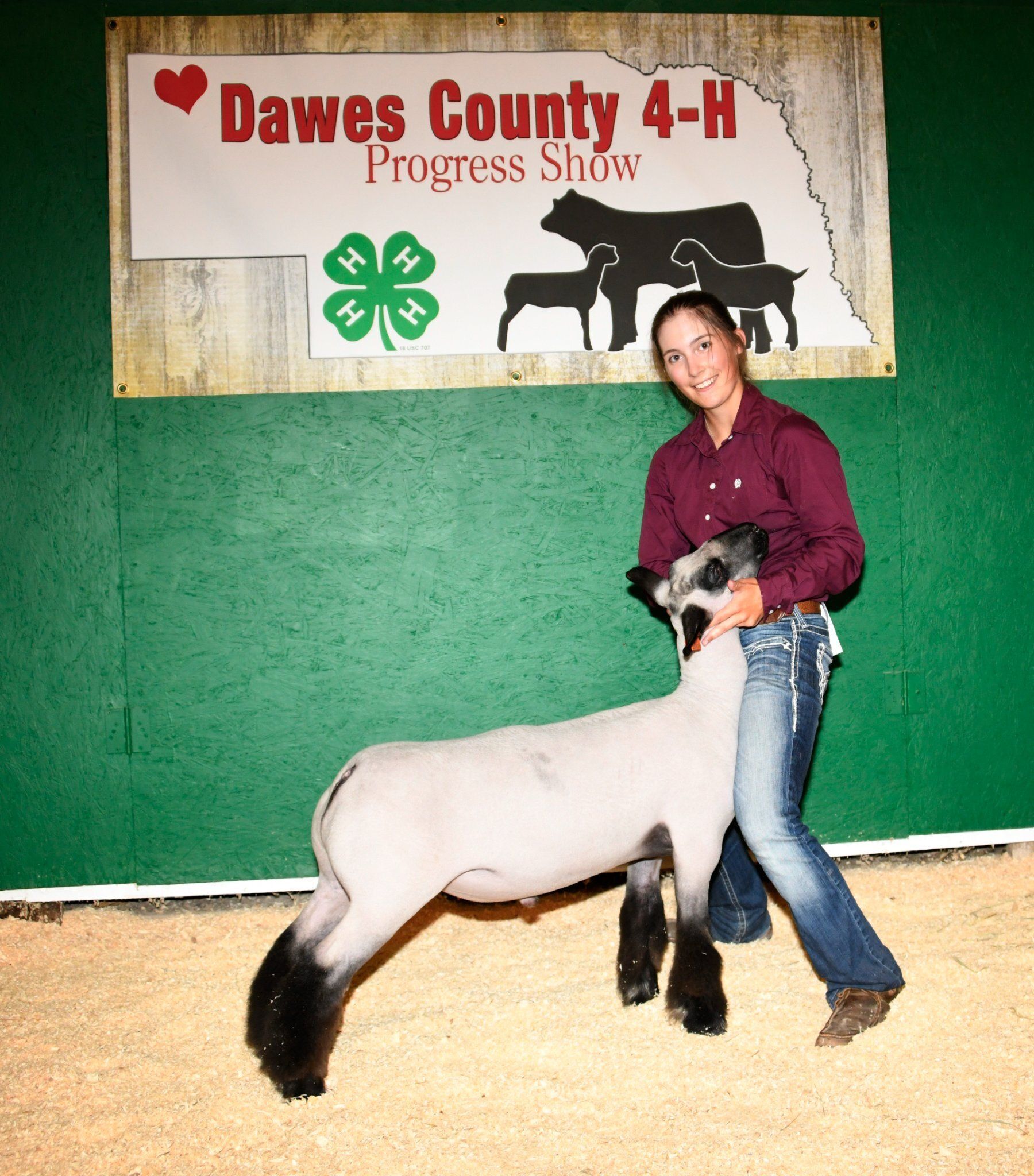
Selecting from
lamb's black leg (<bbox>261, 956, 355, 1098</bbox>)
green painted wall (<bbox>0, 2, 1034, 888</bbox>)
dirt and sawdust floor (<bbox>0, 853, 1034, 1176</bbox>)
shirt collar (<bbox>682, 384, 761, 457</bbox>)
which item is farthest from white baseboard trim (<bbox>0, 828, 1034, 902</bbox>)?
shirt collar (<bbox>682, 384, 761, 457</bbox>)

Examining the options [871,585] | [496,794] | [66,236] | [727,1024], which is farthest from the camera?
[871,585]

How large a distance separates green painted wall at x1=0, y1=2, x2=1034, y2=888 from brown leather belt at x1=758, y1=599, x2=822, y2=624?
1139mm

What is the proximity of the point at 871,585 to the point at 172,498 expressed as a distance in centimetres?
282

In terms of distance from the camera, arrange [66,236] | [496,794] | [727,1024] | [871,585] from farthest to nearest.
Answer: [871,585], [66,236], [727,1024], [496,794]

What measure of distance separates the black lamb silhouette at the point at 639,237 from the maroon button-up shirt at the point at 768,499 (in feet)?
3.09

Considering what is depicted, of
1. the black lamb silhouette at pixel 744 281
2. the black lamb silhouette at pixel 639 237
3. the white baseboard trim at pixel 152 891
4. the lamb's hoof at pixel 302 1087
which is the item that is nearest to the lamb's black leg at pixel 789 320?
the black lamb silhouette at pixel 744 281

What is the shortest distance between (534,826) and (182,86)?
3067mm

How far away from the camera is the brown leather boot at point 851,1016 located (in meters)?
2.61

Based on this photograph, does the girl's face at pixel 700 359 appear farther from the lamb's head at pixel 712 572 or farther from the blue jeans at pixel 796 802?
the blue jeans at pixel 796 802

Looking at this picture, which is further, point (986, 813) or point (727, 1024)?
point (986, 813)

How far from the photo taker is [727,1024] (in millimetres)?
2705

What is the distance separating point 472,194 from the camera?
12.3ft

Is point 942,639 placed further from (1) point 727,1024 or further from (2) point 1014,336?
(1) point 727,1024

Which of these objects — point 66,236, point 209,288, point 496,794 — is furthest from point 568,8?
point 496,794
